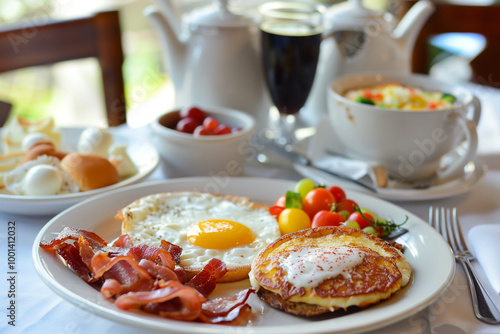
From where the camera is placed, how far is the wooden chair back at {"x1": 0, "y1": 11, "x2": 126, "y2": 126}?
2.49 meters

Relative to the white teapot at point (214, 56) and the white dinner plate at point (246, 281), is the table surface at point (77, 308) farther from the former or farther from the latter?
the white teapot at point (214, 56)

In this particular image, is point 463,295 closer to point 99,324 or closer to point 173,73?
point 99,324

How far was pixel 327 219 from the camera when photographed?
1589mm

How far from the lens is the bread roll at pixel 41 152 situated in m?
1.81

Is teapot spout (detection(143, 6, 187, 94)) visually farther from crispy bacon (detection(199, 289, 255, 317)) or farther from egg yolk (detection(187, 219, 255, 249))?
crispy bacon (detection(199, 289, 255, 317))

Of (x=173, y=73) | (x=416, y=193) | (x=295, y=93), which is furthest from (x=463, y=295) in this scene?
(x=173, y=73)

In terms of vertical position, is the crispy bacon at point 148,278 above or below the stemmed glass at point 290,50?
below

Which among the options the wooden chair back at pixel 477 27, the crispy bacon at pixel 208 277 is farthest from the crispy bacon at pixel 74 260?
the wooden chair back at pixel 477 27

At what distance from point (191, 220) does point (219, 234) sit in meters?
0.15

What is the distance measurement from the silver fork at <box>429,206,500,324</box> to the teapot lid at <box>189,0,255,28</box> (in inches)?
45.0

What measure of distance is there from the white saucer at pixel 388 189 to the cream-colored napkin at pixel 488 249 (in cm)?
31

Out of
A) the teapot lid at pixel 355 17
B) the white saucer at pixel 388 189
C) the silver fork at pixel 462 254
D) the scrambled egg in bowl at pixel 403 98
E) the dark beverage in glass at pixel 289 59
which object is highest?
the teapot lid at pixel 355 17

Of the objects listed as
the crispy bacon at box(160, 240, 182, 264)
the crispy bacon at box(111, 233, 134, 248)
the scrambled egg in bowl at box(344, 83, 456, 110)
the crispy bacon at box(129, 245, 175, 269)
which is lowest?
the crispy bacon at box(160, 240, 182, 264)

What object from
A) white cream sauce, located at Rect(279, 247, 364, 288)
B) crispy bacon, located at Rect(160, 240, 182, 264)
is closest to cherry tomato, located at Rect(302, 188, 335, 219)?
white cream sauce, located at Rect(279, 247, 364, 288)
